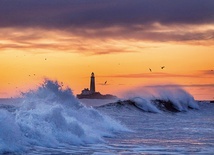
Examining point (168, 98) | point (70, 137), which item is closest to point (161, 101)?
point (168, 98)

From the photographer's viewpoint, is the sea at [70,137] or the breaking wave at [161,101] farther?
the breaking wave at [161,101]

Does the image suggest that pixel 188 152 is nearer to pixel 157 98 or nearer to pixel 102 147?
pixel 102 147

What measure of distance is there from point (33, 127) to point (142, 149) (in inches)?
148

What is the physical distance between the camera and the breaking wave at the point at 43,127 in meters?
14.5

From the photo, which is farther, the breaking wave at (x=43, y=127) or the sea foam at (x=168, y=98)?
the sea foam at (x=168, y=98)

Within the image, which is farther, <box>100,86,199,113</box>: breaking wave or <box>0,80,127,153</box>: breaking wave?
<box>100,86,199,113</box>: breaking wave

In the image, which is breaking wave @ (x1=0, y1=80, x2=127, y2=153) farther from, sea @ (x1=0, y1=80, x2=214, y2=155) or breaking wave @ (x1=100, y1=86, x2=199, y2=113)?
breaking wave @ (x1=100, y1=86, x2=199, y2=113)

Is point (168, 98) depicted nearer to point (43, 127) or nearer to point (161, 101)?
point (161, 101)

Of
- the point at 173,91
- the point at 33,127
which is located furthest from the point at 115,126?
the point at 173,91

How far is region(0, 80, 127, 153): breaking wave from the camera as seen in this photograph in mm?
14453

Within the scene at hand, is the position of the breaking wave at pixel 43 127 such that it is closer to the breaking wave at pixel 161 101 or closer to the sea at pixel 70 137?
the sea at pixel 70 137

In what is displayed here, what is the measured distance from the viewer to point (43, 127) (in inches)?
658

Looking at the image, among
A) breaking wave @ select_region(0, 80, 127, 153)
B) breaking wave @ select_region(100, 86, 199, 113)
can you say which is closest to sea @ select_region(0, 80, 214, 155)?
breaking wave @ select_region(0, 80, 127, 153)

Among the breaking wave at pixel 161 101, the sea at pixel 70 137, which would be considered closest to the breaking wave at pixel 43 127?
the sea at pixel 70 137
